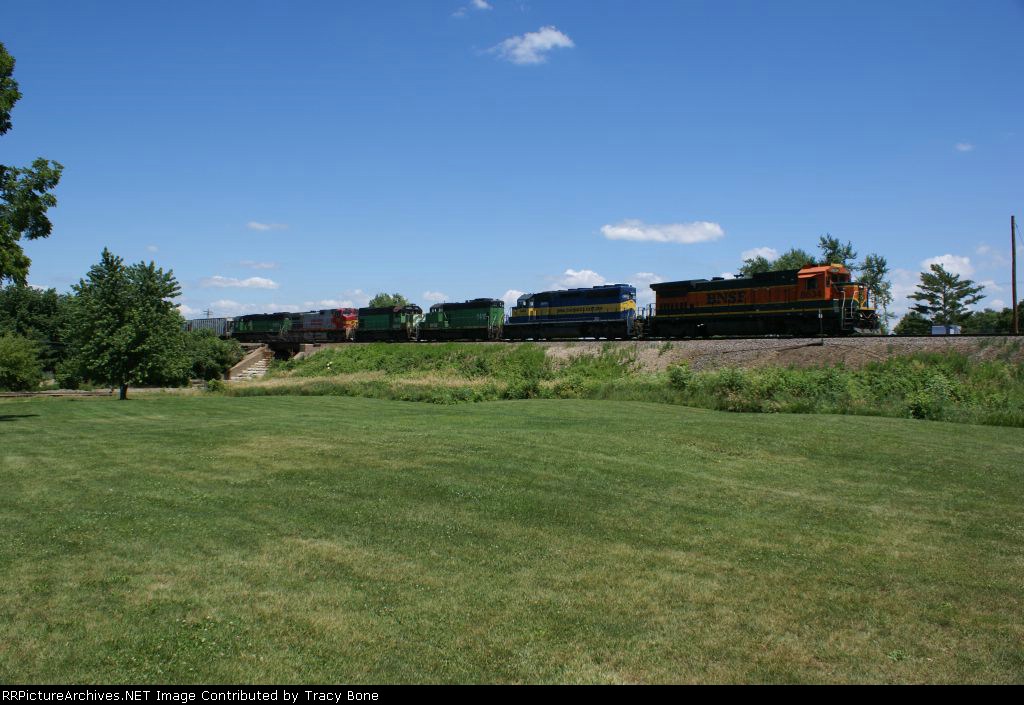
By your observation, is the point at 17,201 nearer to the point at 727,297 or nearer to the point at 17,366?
the point at 727,297

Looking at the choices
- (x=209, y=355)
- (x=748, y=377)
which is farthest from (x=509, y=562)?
(x=209, y=355)

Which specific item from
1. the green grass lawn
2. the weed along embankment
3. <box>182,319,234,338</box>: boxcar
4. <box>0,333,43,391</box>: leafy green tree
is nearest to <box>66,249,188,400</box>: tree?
the weed along embankment

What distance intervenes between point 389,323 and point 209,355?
15491 mm

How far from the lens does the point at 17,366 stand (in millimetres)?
50438

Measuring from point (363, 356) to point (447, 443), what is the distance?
40424 mm

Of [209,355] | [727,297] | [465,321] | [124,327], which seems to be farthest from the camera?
[209,355]

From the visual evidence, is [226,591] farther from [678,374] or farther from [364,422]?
[678,374]

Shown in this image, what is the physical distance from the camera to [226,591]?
6.62m

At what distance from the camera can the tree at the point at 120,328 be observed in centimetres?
3175

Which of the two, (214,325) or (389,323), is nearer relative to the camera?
(389,323)

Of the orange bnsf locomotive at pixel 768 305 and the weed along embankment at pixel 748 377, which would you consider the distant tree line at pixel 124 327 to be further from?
the orange bnsf locomotive at pixel 768 305

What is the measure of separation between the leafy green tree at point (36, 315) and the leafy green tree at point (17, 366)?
17686mm

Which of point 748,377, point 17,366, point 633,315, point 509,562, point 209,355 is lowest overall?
point 509,562

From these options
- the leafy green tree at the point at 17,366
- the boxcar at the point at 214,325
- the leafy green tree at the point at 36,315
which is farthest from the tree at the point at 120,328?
the leafy green tree at the point at 36,315
